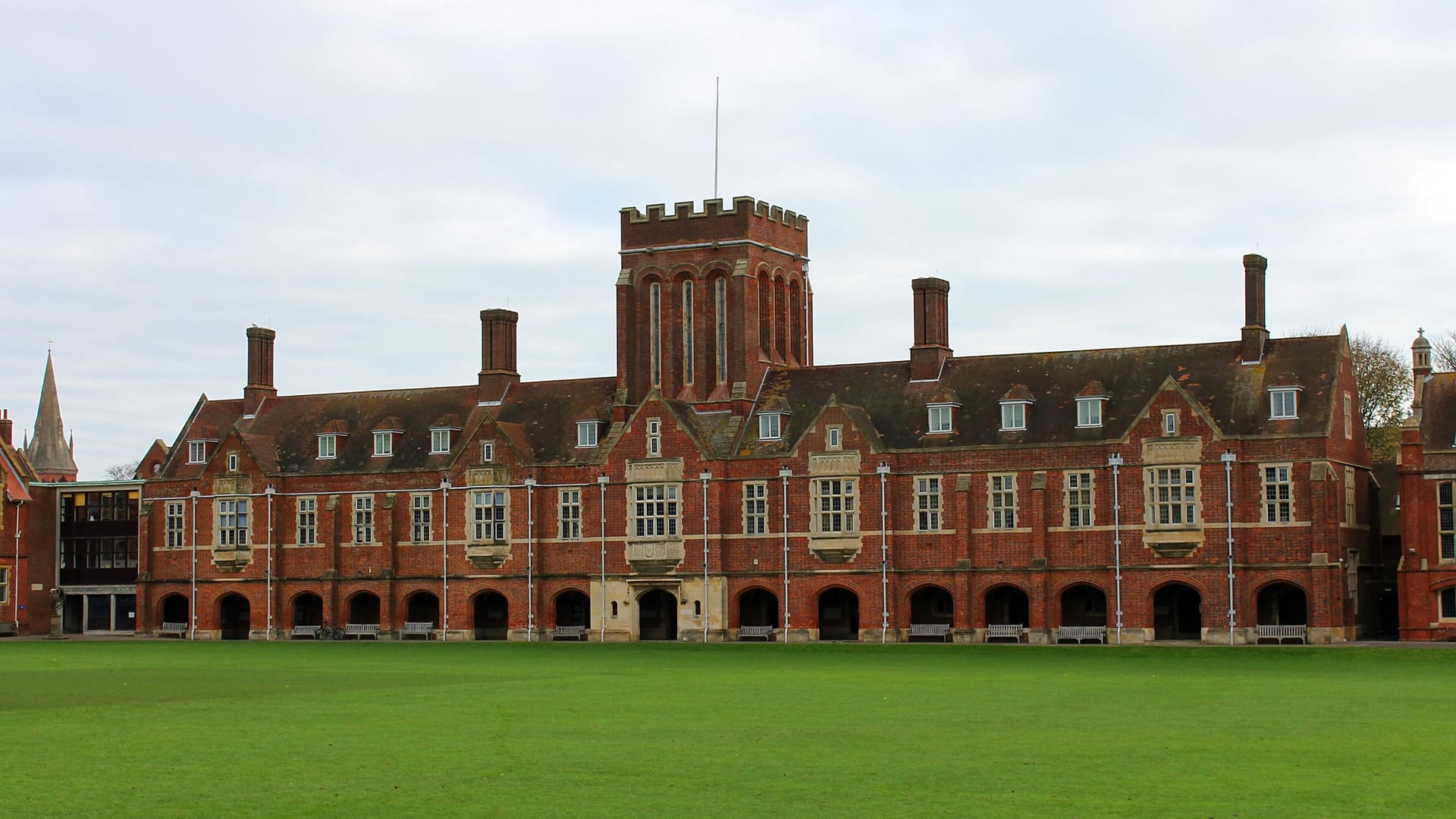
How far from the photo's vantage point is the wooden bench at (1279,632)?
177 ft

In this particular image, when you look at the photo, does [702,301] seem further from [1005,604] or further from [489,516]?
[1005,604]

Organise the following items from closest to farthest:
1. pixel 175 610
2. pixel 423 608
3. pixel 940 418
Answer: pixel 940 418, pixel 423 608, pixel 175 610

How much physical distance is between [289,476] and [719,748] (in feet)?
164

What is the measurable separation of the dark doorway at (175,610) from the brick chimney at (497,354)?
14429mm

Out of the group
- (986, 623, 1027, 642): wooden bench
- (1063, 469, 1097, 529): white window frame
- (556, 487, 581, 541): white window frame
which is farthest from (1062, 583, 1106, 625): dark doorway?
(556, 487, 581, 541): white window frame

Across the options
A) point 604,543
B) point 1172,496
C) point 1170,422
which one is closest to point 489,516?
point 604,543

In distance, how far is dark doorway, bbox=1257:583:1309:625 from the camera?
56500mm

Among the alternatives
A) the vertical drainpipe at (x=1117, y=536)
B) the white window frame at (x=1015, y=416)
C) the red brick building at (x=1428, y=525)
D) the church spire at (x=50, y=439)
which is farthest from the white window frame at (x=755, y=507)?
the church spire at (x=50, y=439)

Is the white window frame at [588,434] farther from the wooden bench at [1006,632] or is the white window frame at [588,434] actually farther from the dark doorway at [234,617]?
the wooden bench at [1006,632]

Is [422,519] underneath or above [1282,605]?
above

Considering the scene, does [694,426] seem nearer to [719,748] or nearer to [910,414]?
[910,414]

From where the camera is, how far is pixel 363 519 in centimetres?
6831

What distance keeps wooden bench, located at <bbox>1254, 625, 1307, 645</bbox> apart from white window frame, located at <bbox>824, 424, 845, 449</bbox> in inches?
541

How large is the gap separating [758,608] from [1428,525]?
2094 cm
